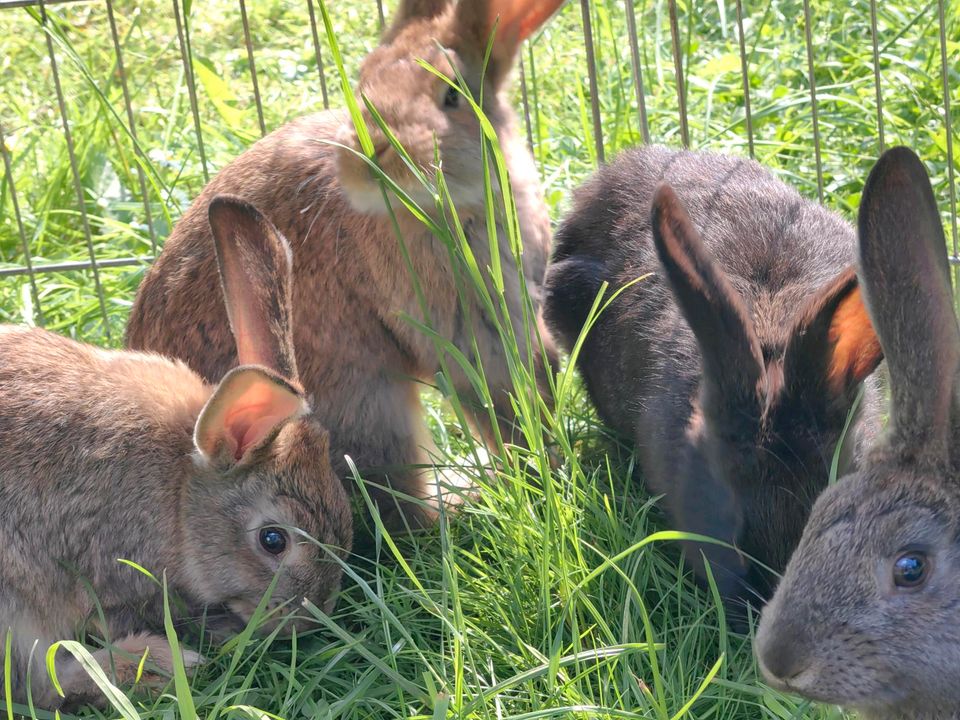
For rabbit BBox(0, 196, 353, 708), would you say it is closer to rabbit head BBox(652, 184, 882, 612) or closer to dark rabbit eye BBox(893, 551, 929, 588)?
rabbit head BBox(652, 184, 882, 612)

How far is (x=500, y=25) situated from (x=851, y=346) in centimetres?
120

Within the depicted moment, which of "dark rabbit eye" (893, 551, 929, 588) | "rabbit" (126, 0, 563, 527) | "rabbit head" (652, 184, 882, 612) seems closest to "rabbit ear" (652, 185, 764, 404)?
"rabbit head" (652, 184, 882, 612)

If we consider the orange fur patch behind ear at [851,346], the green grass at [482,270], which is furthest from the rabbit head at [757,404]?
the green grass at [482,270]

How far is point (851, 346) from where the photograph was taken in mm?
2557

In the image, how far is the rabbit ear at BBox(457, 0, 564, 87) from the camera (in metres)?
3.13

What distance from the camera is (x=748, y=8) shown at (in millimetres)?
5301

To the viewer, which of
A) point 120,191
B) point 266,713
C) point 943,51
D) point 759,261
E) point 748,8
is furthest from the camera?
point 748,8

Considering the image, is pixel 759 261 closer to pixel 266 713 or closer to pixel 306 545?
pixel 306 545

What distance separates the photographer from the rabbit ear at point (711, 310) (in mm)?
2568

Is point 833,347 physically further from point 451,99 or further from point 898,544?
point 451,99

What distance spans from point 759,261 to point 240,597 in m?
1.45

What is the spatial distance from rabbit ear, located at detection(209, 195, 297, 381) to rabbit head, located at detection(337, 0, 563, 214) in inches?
10.0

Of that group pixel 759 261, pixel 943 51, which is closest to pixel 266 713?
pixel 759 261

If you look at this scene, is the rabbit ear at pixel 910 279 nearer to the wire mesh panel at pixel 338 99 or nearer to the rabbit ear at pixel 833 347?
the rabbit ear at pixel 833 347
